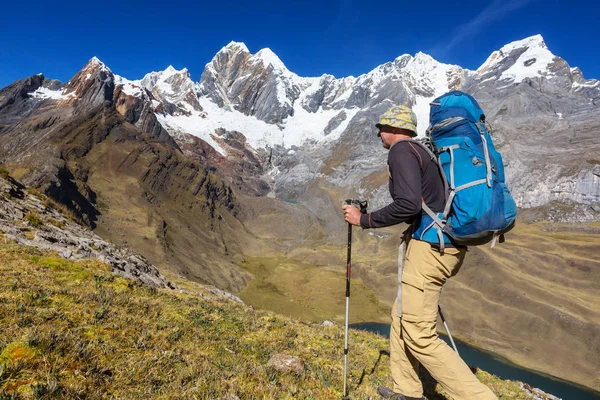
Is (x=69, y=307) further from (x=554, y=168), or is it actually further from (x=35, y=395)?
(x=554, y=168)

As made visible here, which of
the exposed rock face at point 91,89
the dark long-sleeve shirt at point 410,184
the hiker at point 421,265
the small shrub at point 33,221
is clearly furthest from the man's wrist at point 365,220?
the exposed rock face at point 91,89

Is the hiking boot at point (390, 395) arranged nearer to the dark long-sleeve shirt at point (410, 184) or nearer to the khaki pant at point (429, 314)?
the khaki pant at point (429, 314)

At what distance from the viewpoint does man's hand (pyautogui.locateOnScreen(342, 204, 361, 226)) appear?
5.57 meters

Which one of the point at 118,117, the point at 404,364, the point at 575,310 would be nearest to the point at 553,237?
the point at 575,310

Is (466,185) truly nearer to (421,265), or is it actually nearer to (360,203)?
(421,265)

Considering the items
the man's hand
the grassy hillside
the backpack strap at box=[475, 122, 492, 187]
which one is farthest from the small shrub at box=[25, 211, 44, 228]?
the backpack strap at box=[475, 122, 492, 187]

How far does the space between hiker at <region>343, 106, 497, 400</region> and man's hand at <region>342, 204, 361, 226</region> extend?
110mm

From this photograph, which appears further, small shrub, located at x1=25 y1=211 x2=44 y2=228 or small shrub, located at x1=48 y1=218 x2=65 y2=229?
small shrub, located at x1=48 y1=218 x2=65 y2=229

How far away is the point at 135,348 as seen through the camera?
523 cm

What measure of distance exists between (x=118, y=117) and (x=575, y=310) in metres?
183

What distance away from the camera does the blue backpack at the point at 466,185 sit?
4.57 metres

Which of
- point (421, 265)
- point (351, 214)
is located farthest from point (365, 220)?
point (421, 265)

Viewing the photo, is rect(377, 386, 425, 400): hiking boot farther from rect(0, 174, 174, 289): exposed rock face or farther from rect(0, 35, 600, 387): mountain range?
rect(0, 35, 600, 387): mountain range

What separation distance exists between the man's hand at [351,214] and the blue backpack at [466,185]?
38.3 inches
